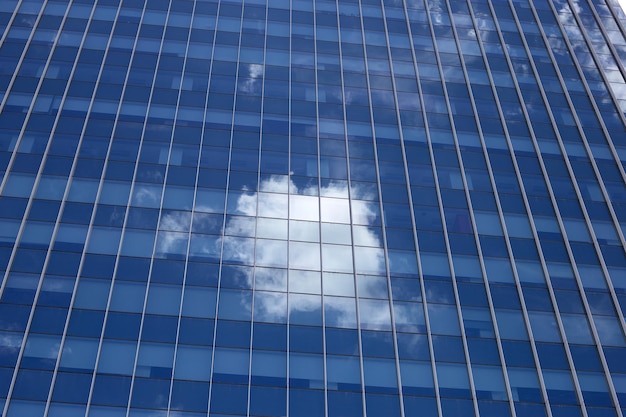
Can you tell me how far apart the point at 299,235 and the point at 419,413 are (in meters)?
11.5

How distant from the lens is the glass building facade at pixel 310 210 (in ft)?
114

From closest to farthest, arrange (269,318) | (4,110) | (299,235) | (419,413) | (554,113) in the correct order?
(419,413)
(269,318)
(299,235)
(4,110)
(554,113)

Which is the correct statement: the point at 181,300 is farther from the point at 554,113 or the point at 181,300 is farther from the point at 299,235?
the point at 554,113

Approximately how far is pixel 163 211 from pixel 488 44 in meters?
26.9

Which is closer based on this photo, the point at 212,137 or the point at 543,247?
the point at 543,247

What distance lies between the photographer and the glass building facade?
34.8m

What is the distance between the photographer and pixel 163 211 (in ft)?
133

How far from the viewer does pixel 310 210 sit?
41562 mm

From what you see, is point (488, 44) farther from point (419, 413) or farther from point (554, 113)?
point (419, 413)

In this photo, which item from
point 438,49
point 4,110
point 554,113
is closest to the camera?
point 4,110

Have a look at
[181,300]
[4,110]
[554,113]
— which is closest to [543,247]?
[554,113]

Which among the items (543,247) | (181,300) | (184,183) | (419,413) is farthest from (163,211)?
(543,247)

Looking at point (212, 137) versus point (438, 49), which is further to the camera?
point (438, 49)

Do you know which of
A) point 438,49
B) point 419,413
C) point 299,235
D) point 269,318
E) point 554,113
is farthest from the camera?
point 438,49
